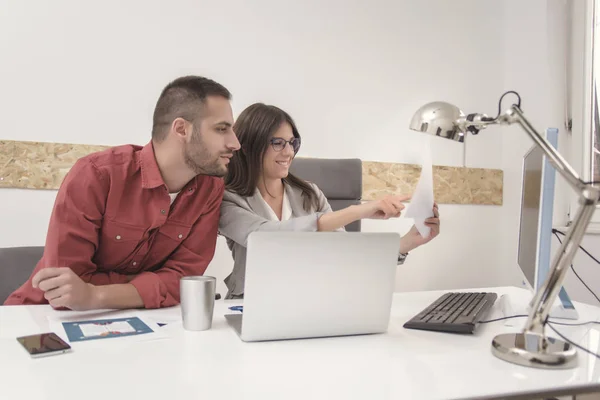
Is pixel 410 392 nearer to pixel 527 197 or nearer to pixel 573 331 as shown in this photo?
pixel 573 331

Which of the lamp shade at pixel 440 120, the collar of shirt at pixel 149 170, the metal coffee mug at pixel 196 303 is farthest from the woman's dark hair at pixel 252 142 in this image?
the lamp shade at pixel 440 120

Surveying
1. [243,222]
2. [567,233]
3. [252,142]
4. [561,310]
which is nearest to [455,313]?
[561,310]

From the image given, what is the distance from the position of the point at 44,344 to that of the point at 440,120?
2.78 ft

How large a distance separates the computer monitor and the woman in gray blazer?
0.41 m

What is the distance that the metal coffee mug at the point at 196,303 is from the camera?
1006 millimetres

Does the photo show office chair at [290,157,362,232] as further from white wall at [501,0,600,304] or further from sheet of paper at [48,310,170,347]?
sheet of paper at [48,310,170,347]

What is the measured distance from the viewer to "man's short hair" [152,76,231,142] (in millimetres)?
1551

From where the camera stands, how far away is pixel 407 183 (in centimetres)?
294

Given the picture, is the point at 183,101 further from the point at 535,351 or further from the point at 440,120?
the point at 535,351

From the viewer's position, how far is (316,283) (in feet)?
3.02

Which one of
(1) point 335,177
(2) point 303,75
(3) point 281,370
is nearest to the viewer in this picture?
(3) point 281,370

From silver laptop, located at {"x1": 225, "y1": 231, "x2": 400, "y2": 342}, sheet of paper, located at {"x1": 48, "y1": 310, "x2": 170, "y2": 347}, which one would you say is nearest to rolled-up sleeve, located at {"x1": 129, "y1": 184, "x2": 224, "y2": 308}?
sheet of paper, located at {"x1": 48, "y1": 310, "x2": 170, "y2": 347}

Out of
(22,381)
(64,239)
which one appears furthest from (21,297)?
(22,381)

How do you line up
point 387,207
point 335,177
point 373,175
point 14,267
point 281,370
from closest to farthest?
point 281,370
point 387,207
point 14,267
point 335,177
point 373,175
